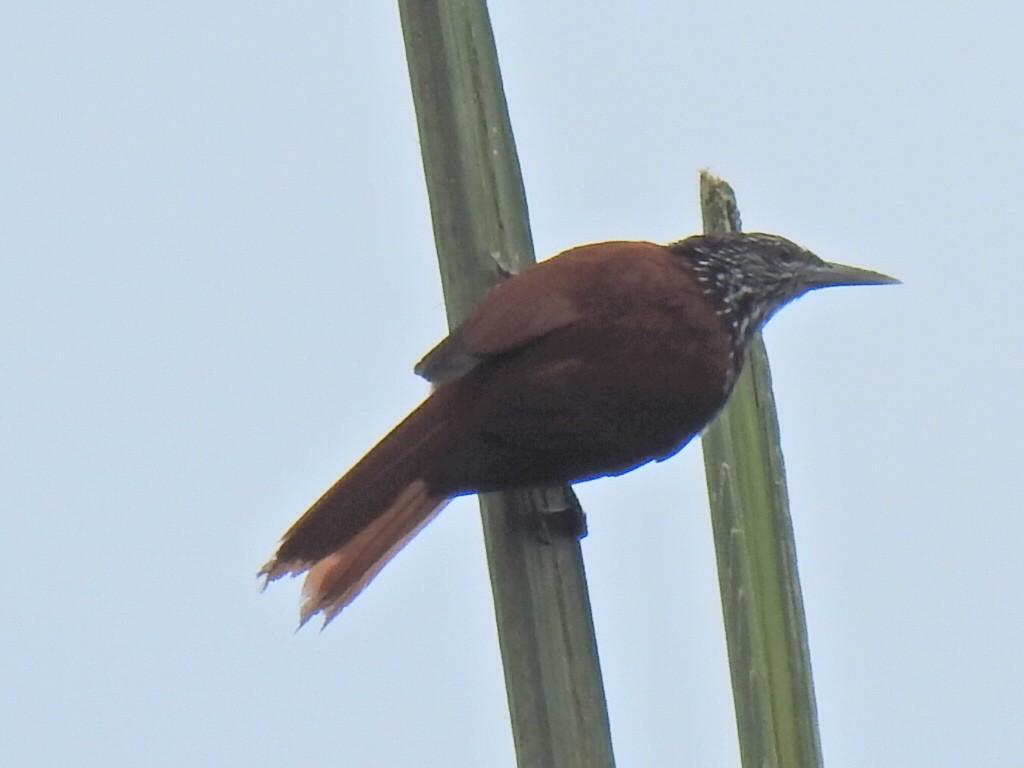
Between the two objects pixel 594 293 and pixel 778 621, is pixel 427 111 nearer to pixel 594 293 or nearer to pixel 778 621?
pixel 594 293

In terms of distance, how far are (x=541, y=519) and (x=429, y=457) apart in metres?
0.26

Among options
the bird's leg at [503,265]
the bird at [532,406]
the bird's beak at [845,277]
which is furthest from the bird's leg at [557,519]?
the bird's beak at [845,277]

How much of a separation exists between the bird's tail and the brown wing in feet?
0.22

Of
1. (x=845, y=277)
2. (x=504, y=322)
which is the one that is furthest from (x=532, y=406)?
(x=845, y=277)

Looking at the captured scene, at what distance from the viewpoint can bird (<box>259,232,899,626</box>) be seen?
2.20 metres

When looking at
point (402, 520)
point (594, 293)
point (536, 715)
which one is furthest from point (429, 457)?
point (536, 715)

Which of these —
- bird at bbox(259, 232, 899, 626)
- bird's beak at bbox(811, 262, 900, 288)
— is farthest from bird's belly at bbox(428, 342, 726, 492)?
bird's beak at bbox(811, 262, 900, 288)

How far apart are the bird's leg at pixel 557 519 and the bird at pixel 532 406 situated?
8 cm

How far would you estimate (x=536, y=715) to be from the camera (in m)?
1.71

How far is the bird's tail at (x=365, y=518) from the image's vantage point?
2137 mm

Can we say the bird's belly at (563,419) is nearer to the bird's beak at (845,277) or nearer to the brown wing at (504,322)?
the brown wing at (504,322)

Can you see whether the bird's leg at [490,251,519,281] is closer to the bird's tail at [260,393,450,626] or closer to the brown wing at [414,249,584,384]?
the brown wing at [414,249,584,384]

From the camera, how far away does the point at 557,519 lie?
2035 mm

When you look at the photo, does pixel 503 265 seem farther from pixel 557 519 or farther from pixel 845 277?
pixel 845 277
